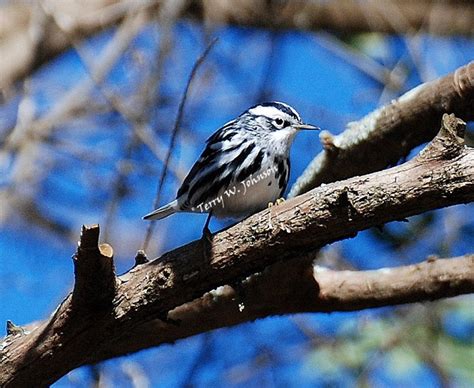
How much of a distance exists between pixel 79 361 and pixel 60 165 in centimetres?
345

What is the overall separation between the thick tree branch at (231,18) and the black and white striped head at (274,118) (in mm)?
1386

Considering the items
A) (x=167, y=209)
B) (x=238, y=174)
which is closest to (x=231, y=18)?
(x=167, y=209)

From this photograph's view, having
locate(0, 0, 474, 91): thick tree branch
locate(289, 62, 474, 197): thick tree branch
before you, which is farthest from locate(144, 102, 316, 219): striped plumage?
locate(0, 0, 474, 91): thick tree branch

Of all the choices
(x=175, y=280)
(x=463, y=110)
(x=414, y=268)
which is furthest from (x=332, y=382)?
(x=175, y=280)

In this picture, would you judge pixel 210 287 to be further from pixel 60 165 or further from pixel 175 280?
pixel 60 165

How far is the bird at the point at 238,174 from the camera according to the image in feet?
11.2

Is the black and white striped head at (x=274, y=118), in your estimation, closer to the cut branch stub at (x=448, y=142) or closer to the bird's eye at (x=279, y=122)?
the bird's eye at (x=279, y=122)

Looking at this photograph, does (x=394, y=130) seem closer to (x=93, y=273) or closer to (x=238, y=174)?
(x=238, y=174)

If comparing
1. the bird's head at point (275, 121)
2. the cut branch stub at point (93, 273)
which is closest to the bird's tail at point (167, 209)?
the bird's head at point (275, 121)

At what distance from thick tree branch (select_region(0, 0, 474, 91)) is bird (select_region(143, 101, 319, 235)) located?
1.65 metres

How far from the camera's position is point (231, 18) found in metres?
6.07

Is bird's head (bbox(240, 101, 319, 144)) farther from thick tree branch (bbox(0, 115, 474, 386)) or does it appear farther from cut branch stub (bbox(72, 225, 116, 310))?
cut branch stub (bbox(72, 225, 116, 310))

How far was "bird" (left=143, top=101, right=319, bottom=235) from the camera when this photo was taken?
3422 millimetres

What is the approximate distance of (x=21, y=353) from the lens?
275cm
